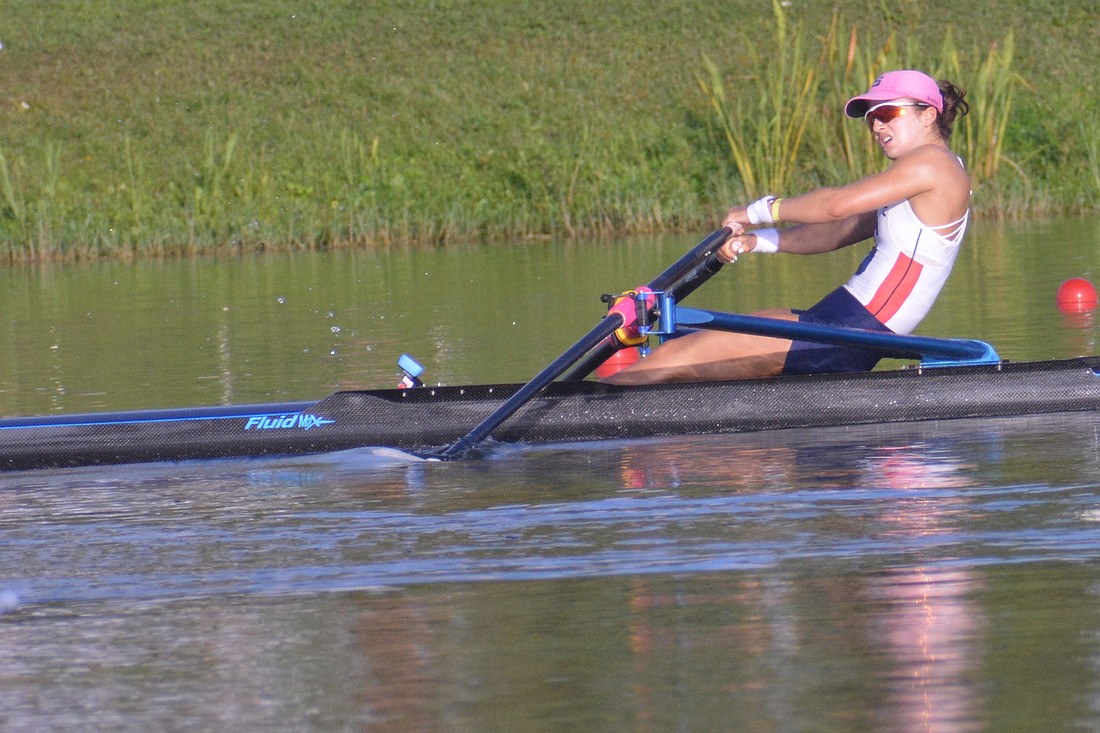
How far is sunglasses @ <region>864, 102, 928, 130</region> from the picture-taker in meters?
6.01

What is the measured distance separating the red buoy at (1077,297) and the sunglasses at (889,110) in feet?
13.4

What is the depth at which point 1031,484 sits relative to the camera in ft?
15.9

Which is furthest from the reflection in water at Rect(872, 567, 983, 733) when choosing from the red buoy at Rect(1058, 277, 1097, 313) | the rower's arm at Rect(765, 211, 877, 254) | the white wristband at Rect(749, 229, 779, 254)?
the red buoy at Rect(1058, 277, 1097, 313)

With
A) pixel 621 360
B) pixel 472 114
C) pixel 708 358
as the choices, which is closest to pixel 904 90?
pixel 708 358

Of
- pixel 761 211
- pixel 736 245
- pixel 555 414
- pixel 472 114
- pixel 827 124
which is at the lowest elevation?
pixel 555 414

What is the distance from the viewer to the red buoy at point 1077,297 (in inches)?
387

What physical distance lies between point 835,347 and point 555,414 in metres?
0.97

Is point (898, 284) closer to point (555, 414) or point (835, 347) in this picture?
point (835, 347)

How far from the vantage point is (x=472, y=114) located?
950 inches

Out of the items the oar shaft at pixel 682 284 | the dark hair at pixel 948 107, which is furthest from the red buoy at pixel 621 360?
the dark hair at pixel 948 107

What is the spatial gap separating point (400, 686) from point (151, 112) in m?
22.5

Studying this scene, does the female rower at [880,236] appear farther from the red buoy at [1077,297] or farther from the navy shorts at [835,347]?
the red buoy at [1077,297]

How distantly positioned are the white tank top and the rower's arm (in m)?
0.31

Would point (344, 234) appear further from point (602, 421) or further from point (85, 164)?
point (602, 421)
